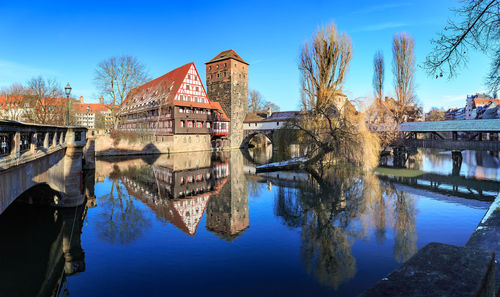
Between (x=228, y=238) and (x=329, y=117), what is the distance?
15.3m

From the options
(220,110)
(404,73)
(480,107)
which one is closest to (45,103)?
(220,110)

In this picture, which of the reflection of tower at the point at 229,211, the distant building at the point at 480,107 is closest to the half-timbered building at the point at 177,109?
the reflection of tower at the point at 229,211

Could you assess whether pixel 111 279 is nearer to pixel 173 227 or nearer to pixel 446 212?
pixel 173 227

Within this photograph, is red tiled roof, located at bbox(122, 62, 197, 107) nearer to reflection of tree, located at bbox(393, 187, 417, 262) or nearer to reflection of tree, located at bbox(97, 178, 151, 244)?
reflection of tree, located at bbox(97, 178, 151, 244)

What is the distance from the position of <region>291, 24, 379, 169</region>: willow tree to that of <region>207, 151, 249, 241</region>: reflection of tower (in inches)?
307

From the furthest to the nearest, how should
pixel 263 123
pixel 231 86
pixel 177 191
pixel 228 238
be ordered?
pixel 263 123, pixel 231 86, pixel 177 191, pixel 228 238

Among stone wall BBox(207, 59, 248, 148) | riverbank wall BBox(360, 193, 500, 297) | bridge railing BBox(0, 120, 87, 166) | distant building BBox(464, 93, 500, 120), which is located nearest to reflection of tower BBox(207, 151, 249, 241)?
bridge railing BBox(0, 120, 87, 166)

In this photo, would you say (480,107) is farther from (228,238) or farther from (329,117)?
(228,238)

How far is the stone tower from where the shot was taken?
163ft

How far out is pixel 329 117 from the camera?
68.9ft

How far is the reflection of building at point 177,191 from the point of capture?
1014 centimetres

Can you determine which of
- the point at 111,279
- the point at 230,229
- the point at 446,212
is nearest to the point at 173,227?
the point at 230,229

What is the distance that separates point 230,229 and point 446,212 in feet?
25.8

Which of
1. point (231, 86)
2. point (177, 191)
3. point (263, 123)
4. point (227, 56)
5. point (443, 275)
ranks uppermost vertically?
point (227, 56)
